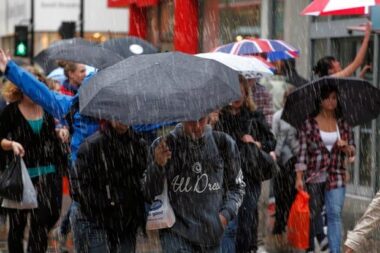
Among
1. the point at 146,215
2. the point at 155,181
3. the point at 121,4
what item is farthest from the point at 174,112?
the point at 121,4

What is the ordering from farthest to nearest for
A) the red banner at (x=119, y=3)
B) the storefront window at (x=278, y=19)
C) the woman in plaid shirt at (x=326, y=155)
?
the red banner at (x=119, y=3)
the storefront window at (x=278, y=19)
the woman in plaid shirt at (x=326, y=155)

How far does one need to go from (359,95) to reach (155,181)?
415cm

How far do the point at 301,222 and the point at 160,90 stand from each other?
4.54m

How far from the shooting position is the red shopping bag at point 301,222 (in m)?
10.4

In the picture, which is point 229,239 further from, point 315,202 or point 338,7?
point 338,7

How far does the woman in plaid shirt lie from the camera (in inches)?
405

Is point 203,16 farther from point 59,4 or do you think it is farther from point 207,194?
point 59,4

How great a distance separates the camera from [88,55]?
31.8 feet

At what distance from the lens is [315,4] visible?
10.9 meters

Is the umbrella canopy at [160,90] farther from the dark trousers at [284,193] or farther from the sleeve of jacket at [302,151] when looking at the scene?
the dark trousers at [284,193]

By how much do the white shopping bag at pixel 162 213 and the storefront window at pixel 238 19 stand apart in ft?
44.7

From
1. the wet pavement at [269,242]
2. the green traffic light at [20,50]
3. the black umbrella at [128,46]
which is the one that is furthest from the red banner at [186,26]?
the black umbrella at [128,46]

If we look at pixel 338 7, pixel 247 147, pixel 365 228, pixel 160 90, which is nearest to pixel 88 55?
pixel 247 147

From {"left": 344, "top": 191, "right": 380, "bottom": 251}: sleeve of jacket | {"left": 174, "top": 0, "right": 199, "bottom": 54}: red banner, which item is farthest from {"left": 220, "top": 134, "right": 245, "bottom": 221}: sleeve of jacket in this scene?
{"left": 174, "top": 0, "right": 199, "bottom": 54}: red banner
